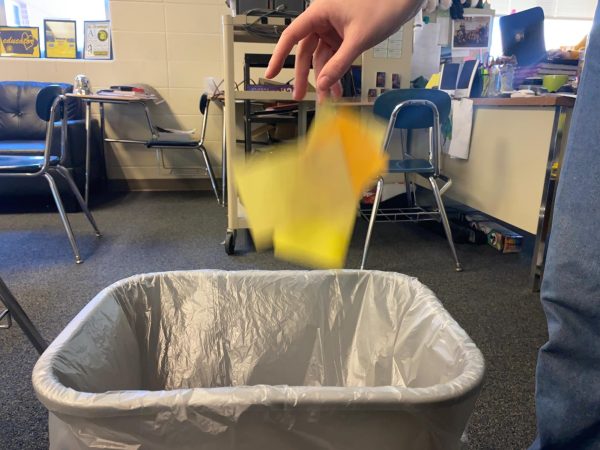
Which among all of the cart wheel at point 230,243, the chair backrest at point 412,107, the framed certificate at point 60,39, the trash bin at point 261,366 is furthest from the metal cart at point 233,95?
the framed certificate at point 60,39

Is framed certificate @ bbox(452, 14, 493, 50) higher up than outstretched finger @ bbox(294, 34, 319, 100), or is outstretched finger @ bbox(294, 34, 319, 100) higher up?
framed certificate @ bbox(452, 14, 493, 50)

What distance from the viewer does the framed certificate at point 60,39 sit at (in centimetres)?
288

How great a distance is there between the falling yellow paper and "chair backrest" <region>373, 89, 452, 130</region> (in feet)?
3.39

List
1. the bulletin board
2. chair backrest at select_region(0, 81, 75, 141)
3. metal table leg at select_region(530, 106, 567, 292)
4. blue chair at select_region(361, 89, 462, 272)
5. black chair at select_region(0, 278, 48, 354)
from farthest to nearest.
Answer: chair backrest at select_region(0, 81, 75, 141) → the bulletin board → blue chair at select_region(361, 89, 462, 272) → metal table leg at select_region(530, 106, 567, 292) → black chair at select_region(0, 278, 48, 354)

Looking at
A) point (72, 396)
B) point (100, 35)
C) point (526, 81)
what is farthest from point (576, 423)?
point (100, 35)

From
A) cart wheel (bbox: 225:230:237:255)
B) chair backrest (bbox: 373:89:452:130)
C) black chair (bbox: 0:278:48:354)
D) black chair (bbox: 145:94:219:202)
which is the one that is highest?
chair backrest (bbox: 373:89:452:130)

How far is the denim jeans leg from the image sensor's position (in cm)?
38

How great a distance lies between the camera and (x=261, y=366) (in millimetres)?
825

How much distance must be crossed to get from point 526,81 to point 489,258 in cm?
76

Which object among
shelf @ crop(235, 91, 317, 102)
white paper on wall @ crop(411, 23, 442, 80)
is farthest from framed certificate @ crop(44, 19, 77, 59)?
white paper on wall @ crop(411, 23, 442, 80)

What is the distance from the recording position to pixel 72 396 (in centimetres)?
42

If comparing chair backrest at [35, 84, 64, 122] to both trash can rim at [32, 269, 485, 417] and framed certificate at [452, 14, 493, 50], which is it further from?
framed certificate at [452, 14, 493, 50]

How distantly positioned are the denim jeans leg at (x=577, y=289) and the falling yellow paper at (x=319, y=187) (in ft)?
0.63

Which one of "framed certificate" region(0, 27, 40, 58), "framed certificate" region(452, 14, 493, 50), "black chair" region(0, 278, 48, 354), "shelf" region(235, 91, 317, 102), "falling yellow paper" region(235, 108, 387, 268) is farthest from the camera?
"framed certificate" region(0, 27, 40, 58)
